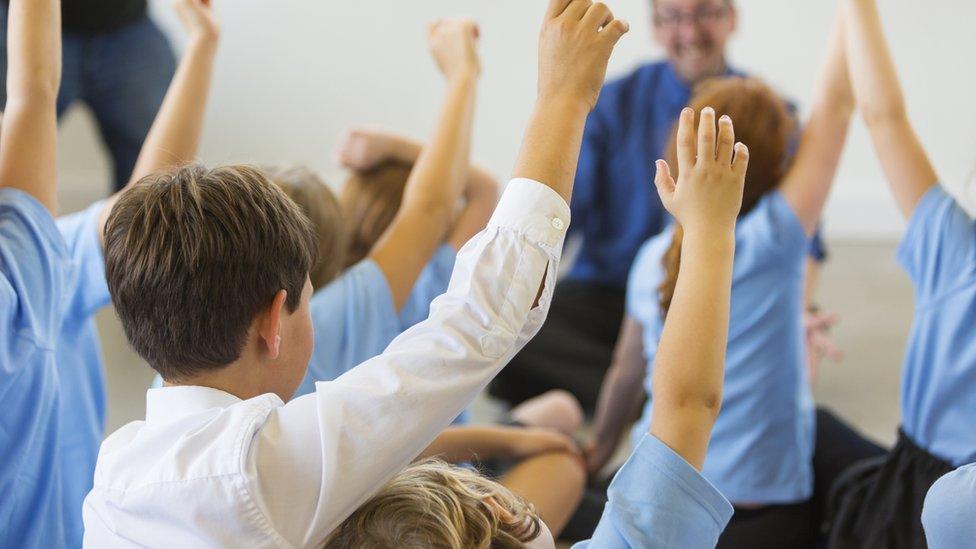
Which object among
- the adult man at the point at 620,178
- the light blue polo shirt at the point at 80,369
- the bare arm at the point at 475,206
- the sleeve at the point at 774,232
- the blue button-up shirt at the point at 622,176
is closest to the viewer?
the light blue polo shirt at the point at 80,369

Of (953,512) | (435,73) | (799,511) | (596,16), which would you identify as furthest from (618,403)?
(435,73)

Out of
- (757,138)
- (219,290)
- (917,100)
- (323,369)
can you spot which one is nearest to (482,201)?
(757,138)

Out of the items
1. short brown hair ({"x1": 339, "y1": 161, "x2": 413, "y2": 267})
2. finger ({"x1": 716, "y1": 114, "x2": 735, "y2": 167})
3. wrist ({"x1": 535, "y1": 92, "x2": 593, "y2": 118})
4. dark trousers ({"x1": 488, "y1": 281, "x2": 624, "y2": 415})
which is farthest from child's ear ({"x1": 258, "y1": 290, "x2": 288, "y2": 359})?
dark trousers ({"x1": 488, "y1": 281, "x2": 624, "y2": 415})

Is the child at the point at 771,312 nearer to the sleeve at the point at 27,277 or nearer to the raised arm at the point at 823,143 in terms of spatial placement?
the raised arm at the point at 823,143

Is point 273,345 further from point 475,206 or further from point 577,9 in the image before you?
point 475,206

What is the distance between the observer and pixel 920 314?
1.39 metres

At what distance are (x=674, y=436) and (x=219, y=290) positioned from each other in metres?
0.38

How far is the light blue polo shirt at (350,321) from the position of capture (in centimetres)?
137

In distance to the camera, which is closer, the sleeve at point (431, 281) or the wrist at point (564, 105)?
the wrist at point (564, 105)

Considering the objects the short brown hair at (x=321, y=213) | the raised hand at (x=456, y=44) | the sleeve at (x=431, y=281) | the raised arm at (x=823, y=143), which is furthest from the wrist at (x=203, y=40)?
the raised arm at (x=823, y=143)

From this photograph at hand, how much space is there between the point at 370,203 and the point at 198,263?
852 millimetres

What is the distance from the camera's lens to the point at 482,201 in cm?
195

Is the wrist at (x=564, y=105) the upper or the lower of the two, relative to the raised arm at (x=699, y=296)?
upper

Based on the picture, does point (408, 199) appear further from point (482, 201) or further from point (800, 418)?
point (800, 418)
